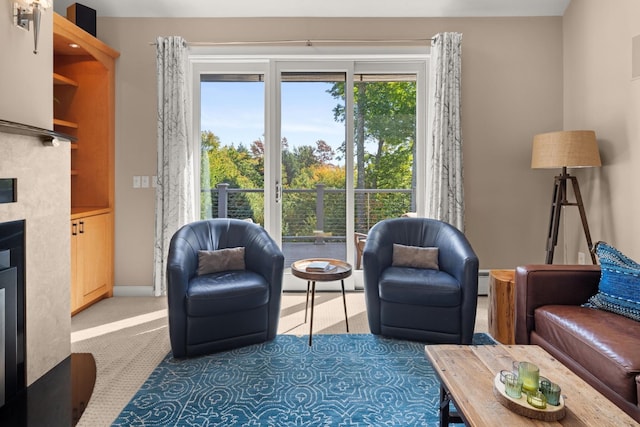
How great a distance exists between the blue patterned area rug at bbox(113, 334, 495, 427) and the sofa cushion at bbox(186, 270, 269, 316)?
0.33m

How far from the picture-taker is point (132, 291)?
396 cm

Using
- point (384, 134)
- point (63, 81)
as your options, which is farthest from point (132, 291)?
point (384, 134)

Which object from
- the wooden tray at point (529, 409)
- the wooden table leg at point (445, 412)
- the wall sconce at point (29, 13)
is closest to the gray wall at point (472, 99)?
the wall sconce at point (29, 13)

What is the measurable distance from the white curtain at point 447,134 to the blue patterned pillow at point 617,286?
1622 mm

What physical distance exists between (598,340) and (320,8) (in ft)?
11.9

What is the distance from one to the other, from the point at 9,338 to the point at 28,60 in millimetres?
1531

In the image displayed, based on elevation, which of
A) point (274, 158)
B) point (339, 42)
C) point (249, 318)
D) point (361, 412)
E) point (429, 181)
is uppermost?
point (339, 42)

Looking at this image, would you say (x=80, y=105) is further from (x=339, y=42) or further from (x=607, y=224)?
(x=607, y=224)

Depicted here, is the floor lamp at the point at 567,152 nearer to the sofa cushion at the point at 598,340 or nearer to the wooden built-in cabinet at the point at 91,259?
the sofa cushion at the point at 598,340

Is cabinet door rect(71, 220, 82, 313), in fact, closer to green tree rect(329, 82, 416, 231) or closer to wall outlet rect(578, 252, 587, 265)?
green tree rect(329, 82, 416, 231)

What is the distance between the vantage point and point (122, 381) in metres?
2.29

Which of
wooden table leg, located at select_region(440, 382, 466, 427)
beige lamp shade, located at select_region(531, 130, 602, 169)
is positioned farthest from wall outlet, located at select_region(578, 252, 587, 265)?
wooden table leg, located at select_region(440, 382, 466, 427)

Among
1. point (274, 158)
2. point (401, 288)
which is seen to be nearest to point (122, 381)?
point (401, 288)

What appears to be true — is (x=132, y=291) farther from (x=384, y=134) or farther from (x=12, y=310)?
(x=384, y=134)
